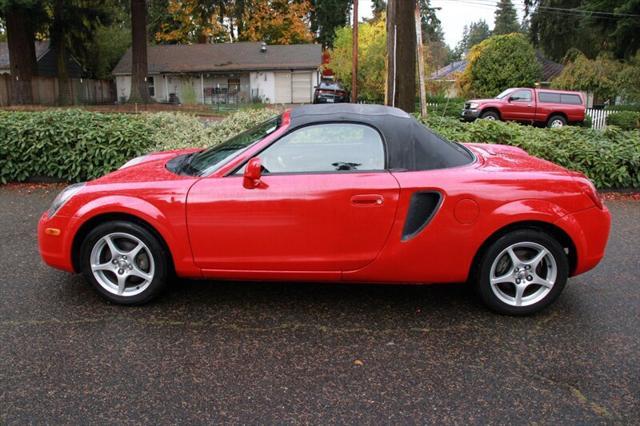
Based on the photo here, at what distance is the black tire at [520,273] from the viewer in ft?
12.2

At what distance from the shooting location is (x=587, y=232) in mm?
3789

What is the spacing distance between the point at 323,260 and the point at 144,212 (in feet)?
4.29

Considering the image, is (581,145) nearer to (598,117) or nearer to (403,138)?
(403,138)

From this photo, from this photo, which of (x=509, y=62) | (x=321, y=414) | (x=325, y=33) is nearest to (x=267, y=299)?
(x=321, y=414)

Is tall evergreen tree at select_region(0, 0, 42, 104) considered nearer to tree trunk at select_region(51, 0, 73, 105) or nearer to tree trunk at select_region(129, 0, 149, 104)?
tree trunk at select_region(51, 0, 73, 105)

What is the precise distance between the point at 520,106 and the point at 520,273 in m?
20.4

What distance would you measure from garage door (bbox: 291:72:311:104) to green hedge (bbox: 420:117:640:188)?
3230 cm

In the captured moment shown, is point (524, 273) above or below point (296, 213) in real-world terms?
below

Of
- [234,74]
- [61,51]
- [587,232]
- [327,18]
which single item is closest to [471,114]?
[587,232]

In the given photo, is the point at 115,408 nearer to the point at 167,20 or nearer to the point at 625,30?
the point at 625,30

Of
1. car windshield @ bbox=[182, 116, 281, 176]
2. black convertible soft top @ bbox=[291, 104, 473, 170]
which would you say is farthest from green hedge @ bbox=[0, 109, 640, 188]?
black convertible soft top @ bbox=[291, 104, 473, 170]

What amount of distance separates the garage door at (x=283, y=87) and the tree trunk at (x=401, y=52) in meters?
29.7

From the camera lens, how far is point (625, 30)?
28109mm

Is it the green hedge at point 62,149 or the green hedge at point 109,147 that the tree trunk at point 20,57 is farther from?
the green hedge at point 62,149
